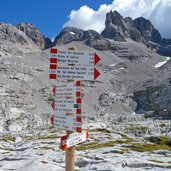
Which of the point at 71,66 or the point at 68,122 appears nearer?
the point at 68,122

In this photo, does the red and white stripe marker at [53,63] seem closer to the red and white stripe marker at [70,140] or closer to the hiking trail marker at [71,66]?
the hiking trail marker at [71,66]

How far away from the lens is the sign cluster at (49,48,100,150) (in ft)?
42.1

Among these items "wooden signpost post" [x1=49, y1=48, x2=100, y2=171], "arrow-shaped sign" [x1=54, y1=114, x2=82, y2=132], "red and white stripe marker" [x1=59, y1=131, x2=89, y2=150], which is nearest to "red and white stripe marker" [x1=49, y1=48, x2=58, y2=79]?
"wooden signpost post" [x1=49, y1=48, x2=100, y2=171]

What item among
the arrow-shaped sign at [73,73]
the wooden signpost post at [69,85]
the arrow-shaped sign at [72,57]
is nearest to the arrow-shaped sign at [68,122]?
the wooden signpost post at [69,85]

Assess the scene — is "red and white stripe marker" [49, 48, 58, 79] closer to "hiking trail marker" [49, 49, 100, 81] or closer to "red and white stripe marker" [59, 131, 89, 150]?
"hiking trail marker" [49, 49, 100, 81]

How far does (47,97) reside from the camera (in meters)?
192

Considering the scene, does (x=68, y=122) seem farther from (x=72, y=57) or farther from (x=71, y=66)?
(x=72, y=57)

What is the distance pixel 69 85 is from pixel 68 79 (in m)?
0.29

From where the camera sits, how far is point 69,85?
13.0 m

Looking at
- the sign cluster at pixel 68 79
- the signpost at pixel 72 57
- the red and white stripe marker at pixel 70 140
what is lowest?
the red and white stripe marker at pixel 70 140

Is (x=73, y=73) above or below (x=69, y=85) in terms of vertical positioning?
above

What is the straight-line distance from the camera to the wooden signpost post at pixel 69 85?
12852 millimetres

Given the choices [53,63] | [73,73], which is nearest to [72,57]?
[73,73]

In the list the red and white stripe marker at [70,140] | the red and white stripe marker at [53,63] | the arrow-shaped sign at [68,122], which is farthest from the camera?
the red and white stripe marker at [53,63]
